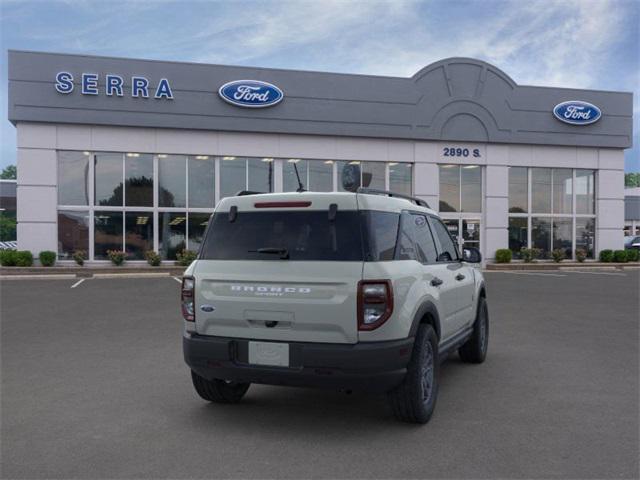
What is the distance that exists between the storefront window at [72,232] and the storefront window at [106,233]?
1.22 ft

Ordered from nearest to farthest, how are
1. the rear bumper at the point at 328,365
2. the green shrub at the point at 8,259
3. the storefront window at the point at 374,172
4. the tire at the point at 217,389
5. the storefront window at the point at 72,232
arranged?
the rear bumper at the point at 328,365
the tire at the point at 217,389
the green shrub at the point at 8,259
the storefront window at the point at 72,232
the storefront window at the point at 374,172

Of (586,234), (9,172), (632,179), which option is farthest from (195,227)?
(632,179)

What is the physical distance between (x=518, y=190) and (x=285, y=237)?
24486mm

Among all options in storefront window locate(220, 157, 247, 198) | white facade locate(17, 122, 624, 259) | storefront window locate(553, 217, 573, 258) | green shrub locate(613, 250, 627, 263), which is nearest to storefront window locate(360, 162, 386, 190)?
white facade locate(17, 122, 624, 259)

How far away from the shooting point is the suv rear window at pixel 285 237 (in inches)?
173

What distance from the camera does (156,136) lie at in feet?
75.3

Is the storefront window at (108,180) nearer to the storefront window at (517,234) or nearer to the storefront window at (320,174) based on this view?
the storefront window at (320,174)

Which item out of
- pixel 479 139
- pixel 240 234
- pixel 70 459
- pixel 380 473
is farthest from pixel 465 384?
pixel 479 139

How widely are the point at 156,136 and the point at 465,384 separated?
19682mm

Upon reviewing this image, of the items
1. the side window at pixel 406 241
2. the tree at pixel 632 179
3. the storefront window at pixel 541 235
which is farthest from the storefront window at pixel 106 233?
the tree at pixel 632 179

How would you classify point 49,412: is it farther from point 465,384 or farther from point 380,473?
point 465,384

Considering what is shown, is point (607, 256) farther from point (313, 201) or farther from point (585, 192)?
point (313, 201)

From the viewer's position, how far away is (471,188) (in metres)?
26.4

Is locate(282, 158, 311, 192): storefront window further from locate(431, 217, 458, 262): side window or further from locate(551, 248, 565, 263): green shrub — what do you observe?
locate(431, 217, 458, 262): side window
